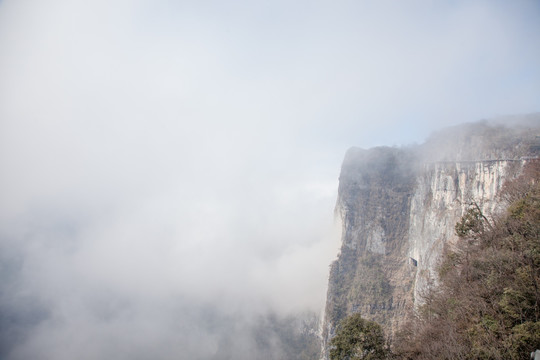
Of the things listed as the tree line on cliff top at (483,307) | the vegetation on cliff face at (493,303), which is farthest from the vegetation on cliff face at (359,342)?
the vegetation on cliff face at (493,303)

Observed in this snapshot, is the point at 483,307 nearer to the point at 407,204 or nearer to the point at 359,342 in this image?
the point at 359,342

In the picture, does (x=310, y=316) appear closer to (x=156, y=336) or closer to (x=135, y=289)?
(x=156, y=336)

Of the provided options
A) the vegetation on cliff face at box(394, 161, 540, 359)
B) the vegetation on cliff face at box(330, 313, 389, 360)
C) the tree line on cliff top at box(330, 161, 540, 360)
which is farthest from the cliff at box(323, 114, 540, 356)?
the vegetation on cliff face at box(330, 313, 389, 360)

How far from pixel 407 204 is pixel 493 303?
3048 inches

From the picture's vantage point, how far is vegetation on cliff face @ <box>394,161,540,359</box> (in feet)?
39.4

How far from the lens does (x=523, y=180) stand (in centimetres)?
3142

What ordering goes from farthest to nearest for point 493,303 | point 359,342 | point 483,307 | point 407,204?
point 407,204
point 359,342
point 483,307
point 493,303

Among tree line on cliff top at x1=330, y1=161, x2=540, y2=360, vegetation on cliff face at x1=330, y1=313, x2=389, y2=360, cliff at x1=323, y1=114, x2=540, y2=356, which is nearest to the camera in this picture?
tree line on cliff top at x1=330, y1=161, x2=540, y2=360

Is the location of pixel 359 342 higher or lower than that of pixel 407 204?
lower

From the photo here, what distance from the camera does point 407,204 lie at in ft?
282

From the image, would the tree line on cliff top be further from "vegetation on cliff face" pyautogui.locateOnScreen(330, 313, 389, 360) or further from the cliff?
the cliff

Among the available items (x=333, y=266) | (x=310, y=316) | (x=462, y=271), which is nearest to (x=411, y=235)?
(x=333, y=266)

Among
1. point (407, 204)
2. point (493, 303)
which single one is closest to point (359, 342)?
point (493, 303)

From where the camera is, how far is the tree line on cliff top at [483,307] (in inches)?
486
